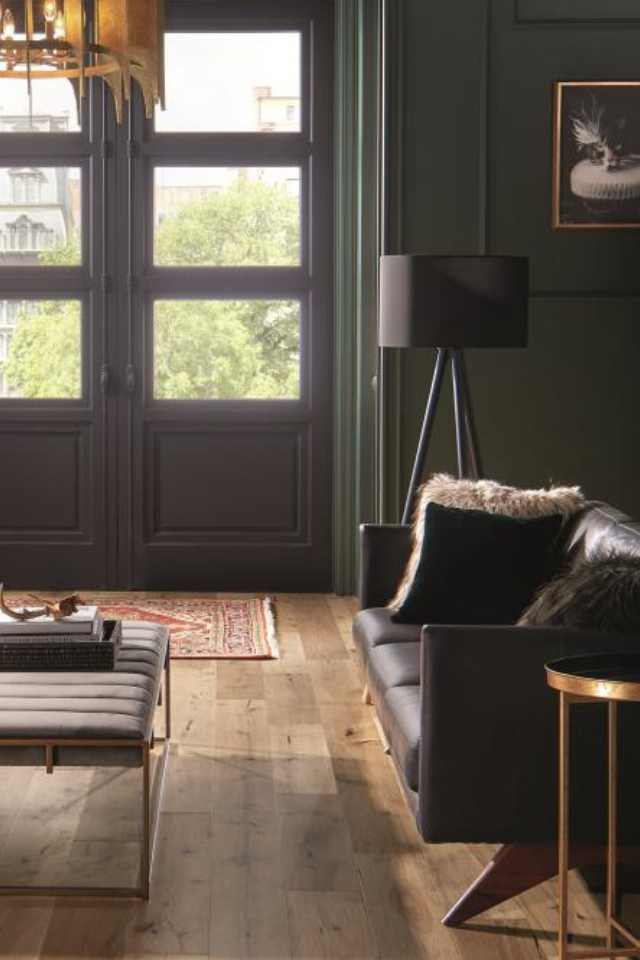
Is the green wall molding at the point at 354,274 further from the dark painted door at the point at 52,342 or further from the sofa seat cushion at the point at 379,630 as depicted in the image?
the sofa seat cushion at the point at 379,630

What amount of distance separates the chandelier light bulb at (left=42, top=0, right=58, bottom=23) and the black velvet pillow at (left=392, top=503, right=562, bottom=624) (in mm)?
1691

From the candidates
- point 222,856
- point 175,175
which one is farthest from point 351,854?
point 175,175

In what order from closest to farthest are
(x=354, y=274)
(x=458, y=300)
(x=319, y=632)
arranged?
1. (x=458, y=300)
2. (x=319, y=632)
3. (x=354, y=274)

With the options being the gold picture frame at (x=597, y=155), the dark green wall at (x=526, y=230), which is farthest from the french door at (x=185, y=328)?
the gold picture frame at (x=597, y=155)

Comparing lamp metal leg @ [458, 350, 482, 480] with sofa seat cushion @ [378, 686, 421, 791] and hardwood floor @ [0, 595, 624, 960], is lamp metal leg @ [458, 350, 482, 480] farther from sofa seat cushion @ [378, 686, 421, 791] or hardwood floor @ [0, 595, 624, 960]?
sofa seat cushion @ [378, 686, 421, 791]

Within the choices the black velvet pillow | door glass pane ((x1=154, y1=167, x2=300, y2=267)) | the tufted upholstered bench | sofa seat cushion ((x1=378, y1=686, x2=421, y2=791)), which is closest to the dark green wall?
door glass pane ((x1=154, y1=167, x2=300, y2=267))

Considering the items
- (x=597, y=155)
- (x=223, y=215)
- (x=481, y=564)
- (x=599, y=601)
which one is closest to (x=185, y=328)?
(x=223, y=215)

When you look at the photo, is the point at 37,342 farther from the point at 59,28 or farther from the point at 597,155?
the point at 59,28

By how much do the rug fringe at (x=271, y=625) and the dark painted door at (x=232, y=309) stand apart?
17.4 inches

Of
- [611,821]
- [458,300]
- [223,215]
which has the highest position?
[223,215]

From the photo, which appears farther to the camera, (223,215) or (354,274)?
(223,215)

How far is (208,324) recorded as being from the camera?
25.2 ft

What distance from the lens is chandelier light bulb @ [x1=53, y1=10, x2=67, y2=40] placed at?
13.6 ft

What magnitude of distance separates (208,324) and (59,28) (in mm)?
3550
